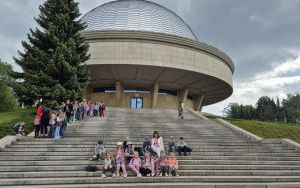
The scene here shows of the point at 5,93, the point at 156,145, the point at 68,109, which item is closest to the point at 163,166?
the point at 156,145

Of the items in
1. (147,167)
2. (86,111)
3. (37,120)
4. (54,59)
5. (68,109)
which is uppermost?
(54,59)

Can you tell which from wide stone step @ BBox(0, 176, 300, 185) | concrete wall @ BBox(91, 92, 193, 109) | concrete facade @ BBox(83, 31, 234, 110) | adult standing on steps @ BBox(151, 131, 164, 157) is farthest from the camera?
concrete wall @ BBox(91, 92, 193, 109)

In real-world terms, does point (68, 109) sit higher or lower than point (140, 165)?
higher

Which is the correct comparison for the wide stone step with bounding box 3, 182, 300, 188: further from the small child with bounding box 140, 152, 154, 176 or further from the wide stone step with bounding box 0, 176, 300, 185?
the small child with bounding box 140, 152, 154, 176

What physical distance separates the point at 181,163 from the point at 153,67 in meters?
23.9

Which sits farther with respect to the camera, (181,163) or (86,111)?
(86,111)

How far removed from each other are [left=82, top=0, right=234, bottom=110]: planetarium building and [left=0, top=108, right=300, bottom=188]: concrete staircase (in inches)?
723

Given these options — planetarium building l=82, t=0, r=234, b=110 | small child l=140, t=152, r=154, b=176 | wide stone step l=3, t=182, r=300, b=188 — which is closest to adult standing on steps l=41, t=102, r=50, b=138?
wide stone step l=3, t=182, r=300, b=188

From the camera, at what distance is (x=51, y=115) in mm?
14969

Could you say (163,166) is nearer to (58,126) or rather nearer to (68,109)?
(58,126)

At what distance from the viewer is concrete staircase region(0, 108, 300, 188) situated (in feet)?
34.4

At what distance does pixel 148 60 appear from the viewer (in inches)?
1384

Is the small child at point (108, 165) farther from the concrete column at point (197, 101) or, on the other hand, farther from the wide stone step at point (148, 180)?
the concrete column at point (197, 101)

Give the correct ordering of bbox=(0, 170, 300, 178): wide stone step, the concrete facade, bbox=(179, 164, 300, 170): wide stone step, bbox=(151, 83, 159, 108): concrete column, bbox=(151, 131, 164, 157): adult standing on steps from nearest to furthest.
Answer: bbox=(0, 170, 300, 178): wide stone step
bbox=(179, 164, 300, 170): wide stone step
bbox=(151, 131, 164, 157): adult standing on steps
the concrete facade
bbox=(151, 83, 159, 108): concrete column
